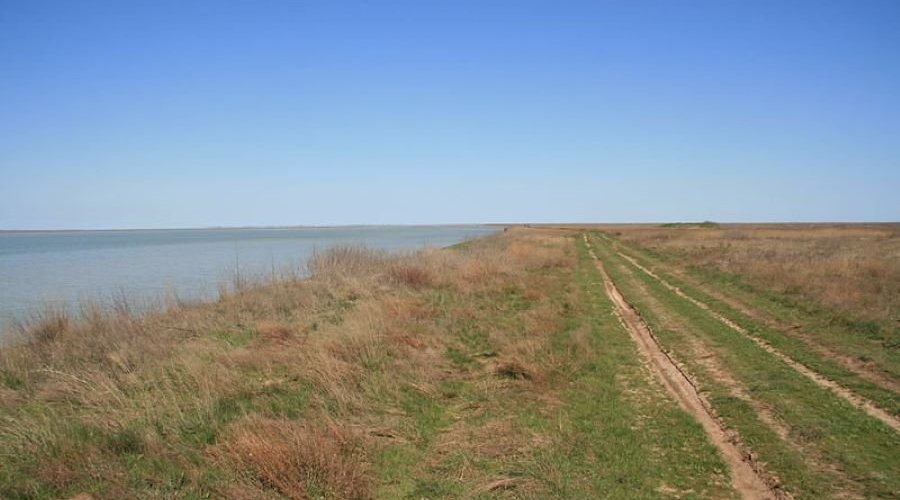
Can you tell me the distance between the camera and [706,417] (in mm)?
6836

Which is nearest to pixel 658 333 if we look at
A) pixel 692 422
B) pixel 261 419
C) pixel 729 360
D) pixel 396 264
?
pixel 729 360

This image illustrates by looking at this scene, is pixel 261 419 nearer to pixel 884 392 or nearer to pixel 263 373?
pixel 263 373

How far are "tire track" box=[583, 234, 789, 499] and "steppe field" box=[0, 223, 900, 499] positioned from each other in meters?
0.04

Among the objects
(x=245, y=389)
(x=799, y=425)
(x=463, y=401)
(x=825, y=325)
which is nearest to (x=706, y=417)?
(x=799, y=425)

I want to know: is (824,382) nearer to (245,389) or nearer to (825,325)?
(825,325)

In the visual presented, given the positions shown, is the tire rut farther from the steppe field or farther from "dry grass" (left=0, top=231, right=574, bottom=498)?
"dry grass" (left=0, top=231, right=574, bottom=498)

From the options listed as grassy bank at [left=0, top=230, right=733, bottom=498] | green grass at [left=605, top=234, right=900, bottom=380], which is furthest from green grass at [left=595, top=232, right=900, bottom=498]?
green grass at [left=605, top=234, right=900, bottom=380]

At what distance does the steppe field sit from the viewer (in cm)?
534

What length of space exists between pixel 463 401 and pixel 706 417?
3.62 metres

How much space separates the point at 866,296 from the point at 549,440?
13115 mm

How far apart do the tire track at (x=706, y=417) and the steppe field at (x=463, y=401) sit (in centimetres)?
4

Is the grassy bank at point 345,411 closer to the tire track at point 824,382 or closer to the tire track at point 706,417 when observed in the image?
the tire track at point 706,417

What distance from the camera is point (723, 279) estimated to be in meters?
20.5

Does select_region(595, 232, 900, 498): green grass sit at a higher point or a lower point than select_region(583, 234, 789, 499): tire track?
higher
